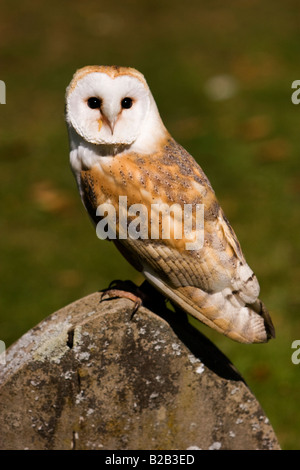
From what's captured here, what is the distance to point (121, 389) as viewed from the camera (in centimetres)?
269

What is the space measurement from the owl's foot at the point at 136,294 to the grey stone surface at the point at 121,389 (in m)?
0.04

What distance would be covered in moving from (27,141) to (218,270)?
509cm

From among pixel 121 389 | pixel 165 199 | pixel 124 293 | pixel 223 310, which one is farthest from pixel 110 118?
pixel 121 389

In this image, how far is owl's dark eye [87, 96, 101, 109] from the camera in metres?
2.77

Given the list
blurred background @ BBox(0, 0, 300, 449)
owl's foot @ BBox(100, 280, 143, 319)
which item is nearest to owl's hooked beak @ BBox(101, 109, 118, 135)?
owl's foot @ BBox(100, 280, 143, 319)

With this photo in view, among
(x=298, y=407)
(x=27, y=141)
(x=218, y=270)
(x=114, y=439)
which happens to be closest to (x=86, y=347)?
(x=114, y=439)

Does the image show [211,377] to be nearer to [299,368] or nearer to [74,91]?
[74,91]

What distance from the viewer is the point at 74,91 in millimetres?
2781

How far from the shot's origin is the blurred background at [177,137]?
5402 millimetres

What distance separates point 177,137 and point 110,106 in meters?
4.71

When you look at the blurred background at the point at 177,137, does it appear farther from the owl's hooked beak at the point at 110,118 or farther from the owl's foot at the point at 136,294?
the owl's hooked beak at the point at 110,118

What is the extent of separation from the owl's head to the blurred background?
2.30m

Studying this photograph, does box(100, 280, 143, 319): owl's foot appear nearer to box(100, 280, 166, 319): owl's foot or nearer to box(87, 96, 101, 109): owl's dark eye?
box(100, 280, 166, 319): owl's foot
